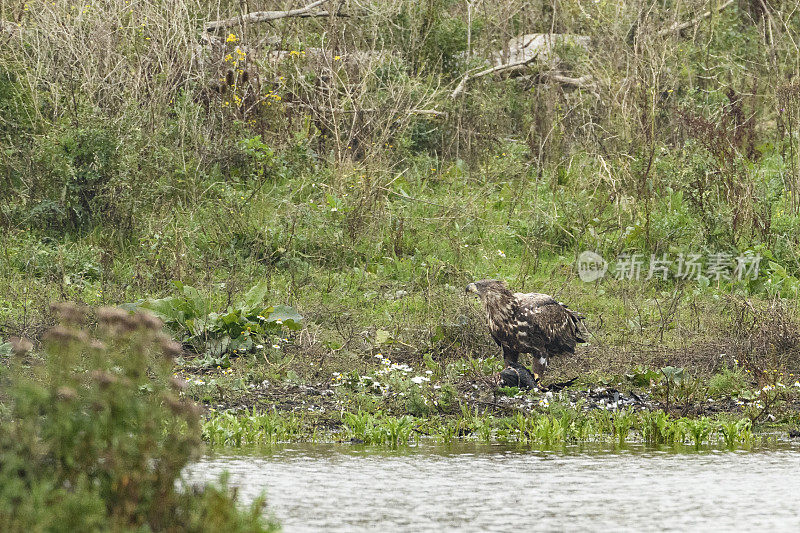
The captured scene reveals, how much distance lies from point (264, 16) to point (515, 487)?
1105cm

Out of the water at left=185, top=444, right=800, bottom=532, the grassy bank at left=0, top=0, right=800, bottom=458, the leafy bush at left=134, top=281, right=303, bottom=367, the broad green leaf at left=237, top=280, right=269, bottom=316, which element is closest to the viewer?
the water at left=185, top=444, right=800, bottom=532

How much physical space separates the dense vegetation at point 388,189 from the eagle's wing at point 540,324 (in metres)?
0.42

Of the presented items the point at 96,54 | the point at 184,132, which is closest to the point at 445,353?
the point at 184,132

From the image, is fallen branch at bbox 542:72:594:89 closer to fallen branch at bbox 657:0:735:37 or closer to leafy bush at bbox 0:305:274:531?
fallen branch at bbox 657:0:735:37

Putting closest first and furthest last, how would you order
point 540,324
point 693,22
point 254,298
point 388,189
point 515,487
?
point 515,487, point 540,324, point 254,298, point 388,189, point 693,22

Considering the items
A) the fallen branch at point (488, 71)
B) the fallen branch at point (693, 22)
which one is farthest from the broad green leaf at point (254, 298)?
the fallen branch at point (693, 22)

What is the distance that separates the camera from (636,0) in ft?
55.3

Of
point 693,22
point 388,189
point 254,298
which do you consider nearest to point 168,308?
point 254,298

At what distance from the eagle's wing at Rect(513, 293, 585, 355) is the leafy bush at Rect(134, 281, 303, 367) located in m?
2.13

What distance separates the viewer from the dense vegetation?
369 inches

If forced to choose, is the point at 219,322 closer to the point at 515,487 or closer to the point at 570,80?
the point at 515,487

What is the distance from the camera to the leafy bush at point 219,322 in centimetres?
934

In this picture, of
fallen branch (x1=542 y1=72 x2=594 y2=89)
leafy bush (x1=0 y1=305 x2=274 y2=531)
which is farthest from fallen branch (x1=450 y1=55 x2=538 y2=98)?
leafy bush (x1=0 y1=305 x2=274 y2=531)

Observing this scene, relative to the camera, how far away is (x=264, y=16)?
1556cm
